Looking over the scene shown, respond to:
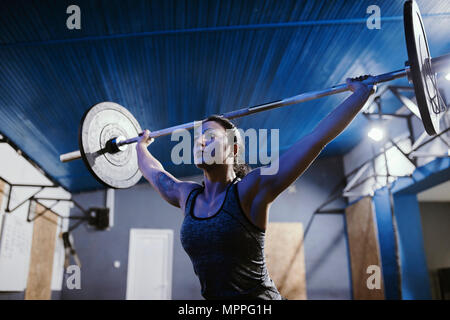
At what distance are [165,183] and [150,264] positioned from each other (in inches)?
265

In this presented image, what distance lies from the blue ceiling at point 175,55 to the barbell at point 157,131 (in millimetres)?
1432

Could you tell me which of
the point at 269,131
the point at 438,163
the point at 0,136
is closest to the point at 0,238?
the point at 0,136

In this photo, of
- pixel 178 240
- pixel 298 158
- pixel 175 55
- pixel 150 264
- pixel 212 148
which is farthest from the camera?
pixel 178 240

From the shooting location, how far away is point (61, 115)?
462 centimetres

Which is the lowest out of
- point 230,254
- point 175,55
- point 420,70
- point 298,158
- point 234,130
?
point 230,254

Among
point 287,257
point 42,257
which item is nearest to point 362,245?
point 287,257

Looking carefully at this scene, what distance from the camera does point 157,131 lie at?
75.4 inches

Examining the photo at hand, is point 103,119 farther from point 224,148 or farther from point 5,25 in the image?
point 5,25

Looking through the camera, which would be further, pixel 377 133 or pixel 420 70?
pixel 377 133

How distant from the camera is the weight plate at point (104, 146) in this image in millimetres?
1972

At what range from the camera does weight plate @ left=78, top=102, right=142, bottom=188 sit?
6.47ft

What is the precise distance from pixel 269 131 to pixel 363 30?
8.21 ft

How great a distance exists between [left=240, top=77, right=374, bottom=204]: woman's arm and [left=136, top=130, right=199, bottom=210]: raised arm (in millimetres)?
314

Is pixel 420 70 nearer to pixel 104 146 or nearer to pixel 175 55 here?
pixel 104 146
